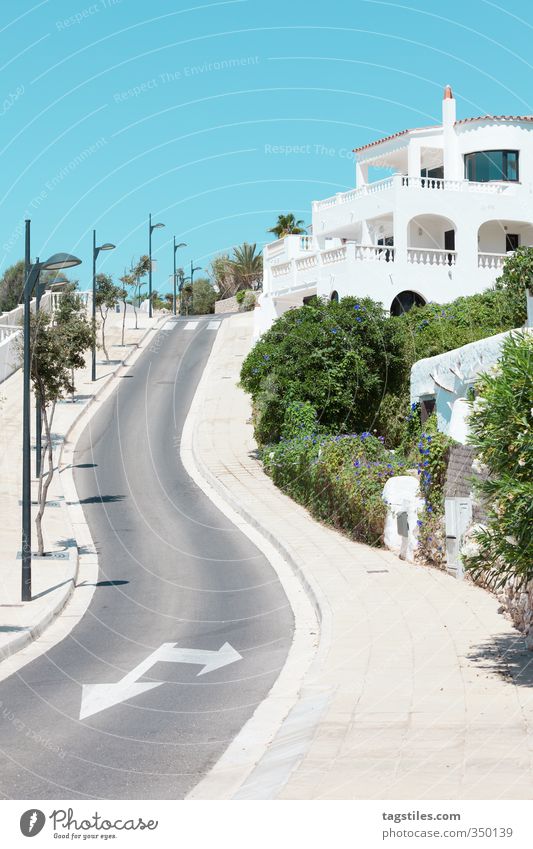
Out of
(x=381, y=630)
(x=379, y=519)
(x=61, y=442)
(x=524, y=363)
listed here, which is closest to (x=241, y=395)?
(x=61, y=442)

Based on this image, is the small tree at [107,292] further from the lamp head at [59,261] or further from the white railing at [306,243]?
the lamp head at [59,261]

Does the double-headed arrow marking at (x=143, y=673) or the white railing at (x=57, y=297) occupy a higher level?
the white railing at (x=57, y=297)

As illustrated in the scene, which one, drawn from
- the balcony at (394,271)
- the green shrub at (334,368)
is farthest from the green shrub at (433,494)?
the balcony at (394,271)

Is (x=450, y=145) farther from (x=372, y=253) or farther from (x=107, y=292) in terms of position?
(x=107, y=292)

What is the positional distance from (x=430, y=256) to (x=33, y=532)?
2348 centimetres

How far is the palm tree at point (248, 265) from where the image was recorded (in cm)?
10338

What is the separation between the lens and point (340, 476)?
27.0 meters

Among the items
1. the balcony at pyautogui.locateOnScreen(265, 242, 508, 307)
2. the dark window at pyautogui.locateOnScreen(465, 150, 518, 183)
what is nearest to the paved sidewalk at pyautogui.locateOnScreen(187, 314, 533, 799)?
the balcony at pyautogui.locateOnScreen(265, 242, 508, 307)

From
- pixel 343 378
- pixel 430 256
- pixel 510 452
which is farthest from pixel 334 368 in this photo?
pixel 510 452

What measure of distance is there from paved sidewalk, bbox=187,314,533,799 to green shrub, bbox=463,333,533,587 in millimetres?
1699

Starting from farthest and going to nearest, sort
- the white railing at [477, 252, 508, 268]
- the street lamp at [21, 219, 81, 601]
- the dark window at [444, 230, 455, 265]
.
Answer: the dark window at [444, 230, 455, 265]
the white railing at [477, 252, 508, 268]
the street lamp at [21, 219, 81, 601]

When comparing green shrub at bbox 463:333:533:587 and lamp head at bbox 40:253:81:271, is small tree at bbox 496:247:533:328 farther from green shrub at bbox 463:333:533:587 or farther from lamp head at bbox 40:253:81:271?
green shrub at bbox 463:333:533:587

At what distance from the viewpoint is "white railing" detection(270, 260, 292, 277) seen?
5012 cm

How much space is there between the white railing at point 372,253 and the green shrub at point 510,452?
3067 centimetres
